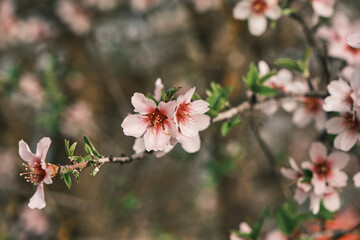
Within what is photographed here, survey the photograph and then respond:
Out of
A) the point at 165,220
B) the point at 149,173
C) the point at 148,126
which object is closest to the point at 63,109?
the point at 149,173

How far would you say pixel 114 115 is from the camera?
3797 mm

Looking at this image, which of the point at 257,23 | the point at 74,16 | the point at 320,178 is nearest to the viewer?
the point at 320,178

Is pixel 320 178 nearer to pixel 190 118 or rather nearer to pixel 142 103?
pixel 190 118

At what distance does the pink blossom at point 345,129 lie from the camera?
0.93 m

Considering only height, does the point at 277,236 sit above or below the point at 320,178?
below

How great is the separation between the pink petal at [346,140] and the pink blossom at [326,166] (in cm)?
13

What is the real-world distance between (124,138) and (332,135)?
118 inches

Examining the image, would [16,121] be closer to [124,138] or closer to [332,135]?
[124,138]

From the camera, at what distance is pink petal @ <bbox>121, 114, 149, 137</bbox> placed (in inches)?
33.9

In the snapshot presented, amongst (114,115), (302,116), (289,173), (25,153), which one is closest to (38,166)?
(25,153)

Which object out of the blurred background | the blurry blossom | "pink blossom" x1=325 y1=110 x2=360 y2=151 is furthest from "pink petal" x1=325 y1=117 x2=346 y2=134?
the blurry blossom

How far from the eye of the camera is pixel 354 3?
9.80ft

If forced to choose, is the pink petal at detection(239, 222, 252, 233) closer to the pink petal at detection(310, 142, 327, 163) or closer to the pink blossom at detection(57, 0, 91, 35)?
the pink petal at detection(310, 142, 327, 163)

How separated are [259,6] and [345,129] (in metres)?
0.56
